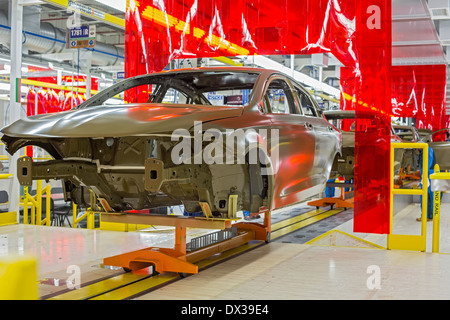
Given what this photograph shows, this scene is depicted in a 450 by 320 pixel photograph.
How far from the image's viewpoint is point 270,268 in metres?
4.58

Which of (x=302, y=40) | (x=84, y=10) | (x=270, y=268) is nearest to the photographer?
(x=270, y=268)

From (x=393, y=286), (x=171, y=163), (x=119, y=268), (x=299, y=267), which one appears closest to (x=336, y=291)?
(x=393, y=286)

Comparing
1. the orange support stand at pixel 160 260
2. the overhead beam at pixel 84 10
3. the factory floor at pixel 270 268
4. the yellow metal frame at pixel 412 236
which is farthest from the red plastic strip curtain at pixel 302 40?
the orange support stand at pixel 160 260

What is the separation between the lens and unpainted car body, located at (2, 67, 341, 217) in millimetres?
3623

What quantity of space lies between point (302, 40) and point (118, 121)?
4.32m

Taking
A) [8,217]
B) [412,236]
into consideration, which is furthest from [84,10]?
[412,236]

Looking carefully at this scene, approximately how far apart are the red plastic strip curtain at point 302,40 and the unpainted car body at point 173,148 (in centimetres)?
143

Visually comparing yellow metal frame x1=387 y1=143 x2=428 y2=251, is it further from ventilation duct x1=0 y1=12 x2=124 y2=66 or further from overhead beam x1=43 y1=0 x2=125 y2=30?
ventilation duct x1=0 y1=12 x2=124 y2=66

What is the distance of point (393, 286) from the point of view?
3.93 metres

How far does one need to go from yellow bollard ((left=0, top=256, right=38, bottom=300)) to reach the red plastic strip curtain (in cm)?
494

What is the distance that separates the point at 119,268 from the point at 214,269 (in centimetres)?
83

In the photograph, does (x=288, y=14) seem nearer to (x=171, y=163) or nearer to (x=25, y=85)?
(x=171, y=163)

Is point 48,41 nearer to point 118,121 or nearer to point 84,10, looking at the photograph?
point 84,10

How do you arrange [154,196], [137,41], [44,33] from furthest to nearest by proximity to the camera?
1. [44,33]
2. [137,41]
3. [154,196]
